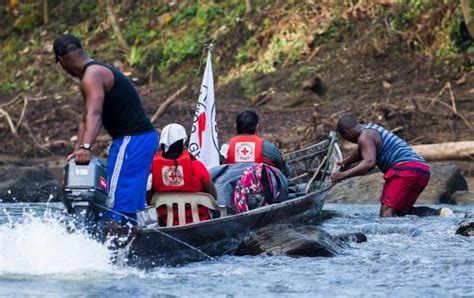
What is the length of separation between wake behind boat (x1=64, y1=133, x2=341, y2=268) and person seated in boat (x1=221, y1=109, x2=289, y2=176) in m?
0.57

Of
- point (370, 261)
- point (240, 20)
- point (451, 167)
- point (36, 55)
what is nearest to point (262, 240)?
point (370, 261)

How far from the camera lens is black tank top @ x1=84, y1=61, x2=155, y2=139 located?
9328 mm

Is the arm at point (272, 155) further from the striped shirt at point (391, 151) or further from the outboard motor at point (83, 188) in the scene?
the outboard motor at point (83, 188)

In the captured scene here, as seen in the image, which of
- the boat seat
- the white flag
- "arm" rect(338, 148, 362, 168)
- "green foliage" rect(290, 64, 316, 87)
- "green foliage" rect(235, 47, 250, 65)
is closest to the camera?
the boat seat

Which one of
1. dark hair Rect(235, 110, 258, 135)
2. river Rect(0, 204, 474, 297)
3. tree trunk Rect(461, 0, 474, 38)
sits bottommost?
river Rect(0, 204, 474, 297)

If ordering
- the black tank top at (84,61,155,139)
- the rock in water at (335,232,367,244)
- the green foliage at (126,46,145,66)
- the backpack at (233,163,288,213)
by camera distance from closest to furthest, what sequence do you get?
1. the black tank top at (84,61,155,139)
2. the backpack at (233,163,288,213)
3. the rock in water at (335,232,367,244)
4. the green foliage at (126,46,145,66)

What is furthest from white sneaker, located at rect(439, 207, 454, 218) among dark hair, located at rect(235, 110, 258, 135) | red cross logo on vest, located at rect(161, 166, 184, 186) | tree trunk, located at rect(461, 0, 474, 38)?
tree trunk, located at rect(461, 0, 474, 38)

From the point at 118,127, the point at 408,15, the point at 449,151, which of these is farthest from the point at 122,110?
the point at 408,15

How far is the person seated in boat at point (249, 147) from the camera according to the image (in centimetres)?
1258

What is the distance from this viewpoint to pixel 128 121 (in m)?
→ 9.45

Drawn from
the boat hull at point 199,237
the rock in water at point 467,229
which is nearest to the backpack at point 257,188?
the boat hull at point 199,237

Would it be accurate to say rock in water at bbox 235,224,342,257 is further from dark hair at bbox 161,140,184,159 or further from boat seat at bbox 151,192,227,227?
dark hair at bbox 161,140,184,159

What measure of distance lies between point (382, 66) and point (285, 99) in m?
2.11

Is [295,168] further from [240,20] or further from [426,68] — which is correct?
[240,20]
